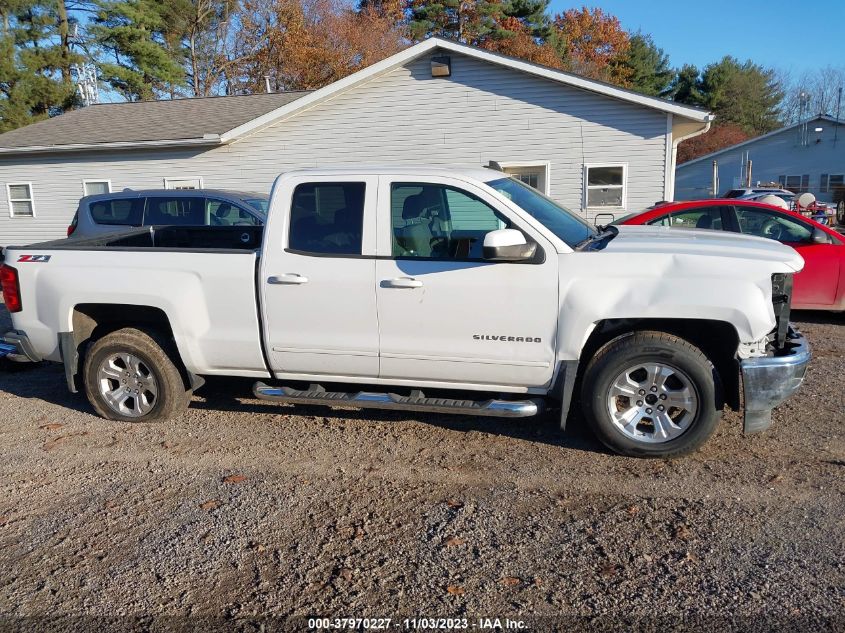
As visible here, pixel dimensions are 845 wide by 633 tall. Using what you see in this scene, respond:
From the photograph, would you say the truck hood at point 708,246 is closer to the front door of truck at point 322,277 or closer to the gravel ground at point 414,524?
the gravel ground at point 414,524

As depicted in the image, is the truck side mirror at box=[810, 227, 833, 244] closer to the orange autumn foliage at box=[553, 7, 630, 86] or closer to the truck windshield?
the truck windshield

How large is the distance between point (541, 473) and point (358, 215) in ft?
6.85

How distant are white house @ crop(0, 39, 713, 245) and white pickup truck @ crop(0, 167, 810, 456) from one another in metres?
10.4

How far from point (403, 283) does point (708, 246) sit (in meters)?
1.94

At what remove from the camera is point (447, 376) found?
468 cm

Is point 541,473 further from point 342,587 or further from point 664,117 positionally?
point 664,117

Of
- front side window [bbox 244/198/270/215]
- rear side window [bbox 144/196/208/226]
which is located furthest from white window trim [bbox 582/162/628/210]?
rear side window [bbox 144/196/208/226]

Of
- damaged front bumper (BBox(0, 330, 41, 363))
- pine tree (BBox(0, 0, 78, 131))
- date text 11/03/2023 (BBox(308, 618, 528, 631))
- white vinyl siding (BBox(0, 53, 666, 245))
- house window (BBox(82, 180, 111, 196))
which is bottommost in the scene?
date text 11/03/2023 (BBox(308, 618, 528, 631))

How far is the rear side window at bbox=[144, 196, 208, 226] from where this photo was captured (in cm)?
1076

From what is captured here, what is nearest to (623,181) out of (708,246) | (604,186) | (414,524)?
(604,186)

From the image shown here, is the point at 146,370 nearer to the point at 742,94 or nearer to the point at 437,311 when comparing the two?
the point at 437,311

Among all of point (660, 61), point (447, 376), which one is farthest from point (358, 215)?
point (660, 61)

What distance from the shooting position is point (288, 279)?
473 cm

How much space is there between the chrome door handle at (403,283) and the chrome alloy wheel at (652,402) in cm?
140
